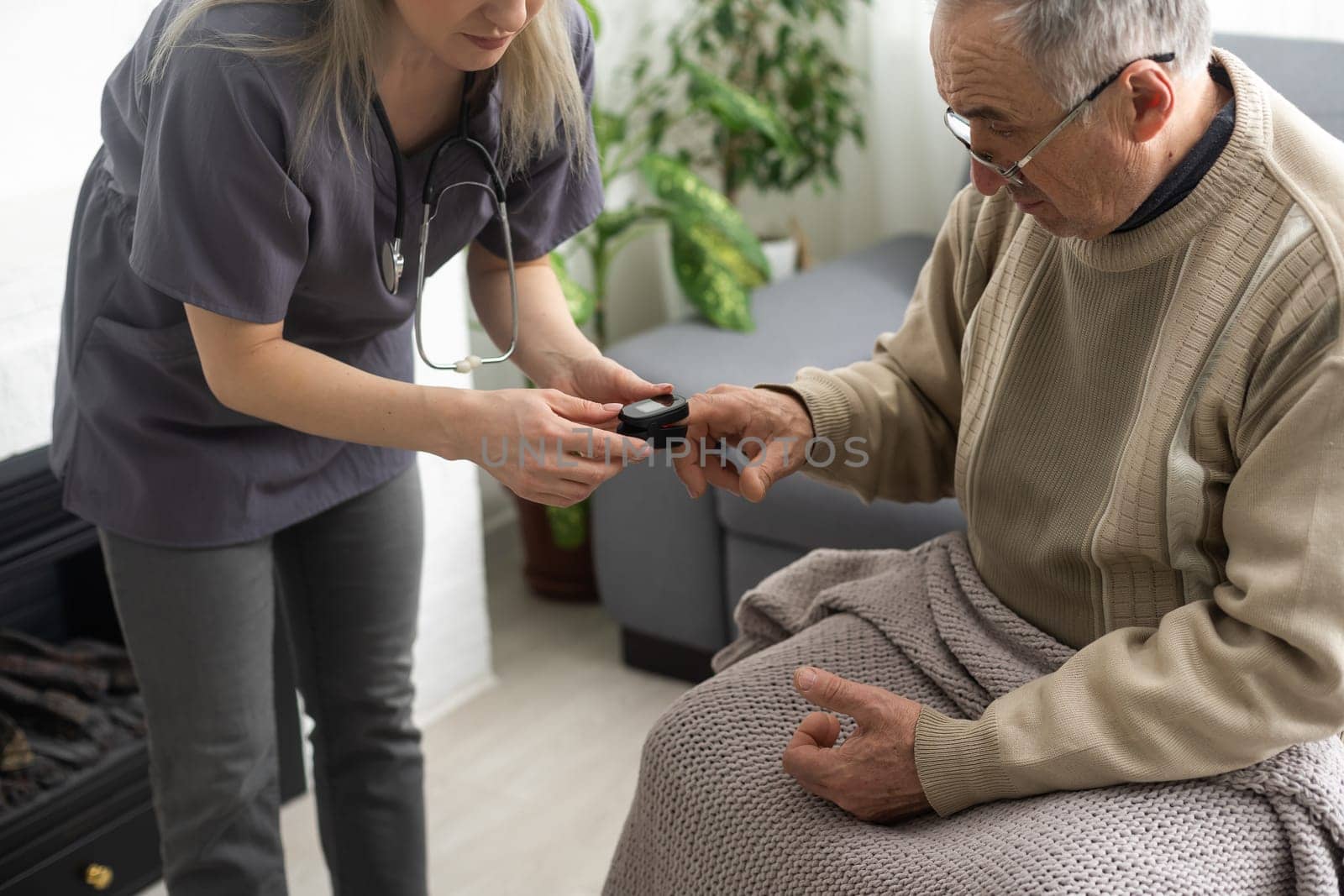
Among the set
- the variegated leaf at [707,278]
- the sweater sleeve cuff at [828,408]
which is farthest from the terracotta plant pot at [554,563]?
the sweater sleeve cuff at [828,408]

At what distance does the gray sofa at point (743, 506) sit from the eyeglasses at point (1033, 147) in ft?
2.75

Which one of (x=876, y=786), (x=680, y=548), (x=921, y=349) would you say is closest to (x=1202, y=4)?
(x=921, y=349)

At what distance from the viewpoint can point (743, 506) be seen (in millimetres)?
2115

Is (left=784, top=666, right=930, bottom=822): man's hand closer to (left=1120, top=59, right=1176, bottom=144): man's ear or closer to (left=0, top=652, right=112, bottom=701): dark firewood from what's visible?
(left=1120, top=59, right=1176, bottom=144): man's ear

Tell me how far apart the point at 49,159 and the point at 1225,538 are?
163 centimetres

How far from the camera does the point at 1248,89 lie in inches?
42.2

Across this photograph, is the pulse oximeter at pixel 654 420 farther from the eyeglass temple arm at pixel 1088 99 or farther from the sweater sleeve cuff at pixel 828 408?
the eyeglass temple arm at pixel 1088 99

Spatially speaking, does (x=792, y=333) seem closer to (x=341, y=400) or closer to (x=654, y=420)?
(x=654, y=420)

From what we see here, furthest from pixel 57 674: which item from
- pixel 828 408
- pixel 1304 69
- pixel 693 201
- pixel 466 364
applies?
pixel 1304 69

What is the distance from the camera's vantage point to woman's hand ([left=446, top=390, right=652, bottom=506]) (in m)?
1.16

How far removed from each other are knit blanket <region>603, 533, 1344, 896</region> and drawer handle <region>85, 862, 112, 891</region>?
894 millimetres

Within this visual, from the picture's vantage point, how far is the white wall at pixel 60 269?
1728 mm

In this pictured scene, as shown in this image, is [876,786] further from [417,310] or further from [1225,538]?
[417,310]

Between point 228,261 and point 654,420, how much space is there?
39cm
